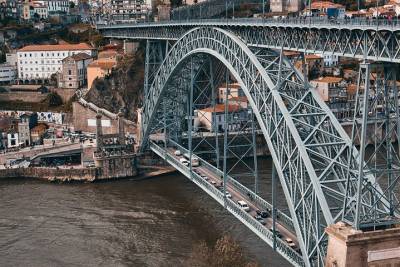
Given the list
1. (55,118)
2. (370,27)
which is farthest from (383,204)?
(55,118)

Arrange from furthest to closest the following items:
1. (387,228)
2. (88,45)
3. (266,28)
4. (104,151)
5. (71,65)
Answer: (88,45), (71,65), (104,151), (266,28), (387,228)

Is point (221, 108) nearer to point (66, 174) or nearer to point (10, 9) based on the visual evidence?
point (66, 174)

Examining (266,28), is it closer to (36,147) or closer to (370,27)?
(370,27)

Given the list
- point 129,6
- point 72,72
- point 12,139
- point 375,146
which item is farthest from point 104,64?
point 375,146

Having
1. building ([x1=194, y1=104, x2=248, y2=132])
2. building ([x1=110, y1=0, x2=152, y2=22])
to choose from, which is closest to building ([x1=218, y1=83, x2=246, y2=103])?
building ([x1=194, y1=104, x2=248, y2=132])

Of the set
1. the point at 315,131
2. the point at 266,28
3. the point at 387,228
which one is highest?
the point at 266,28

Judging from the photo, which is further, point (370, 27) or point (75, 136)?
point (75, 136)
